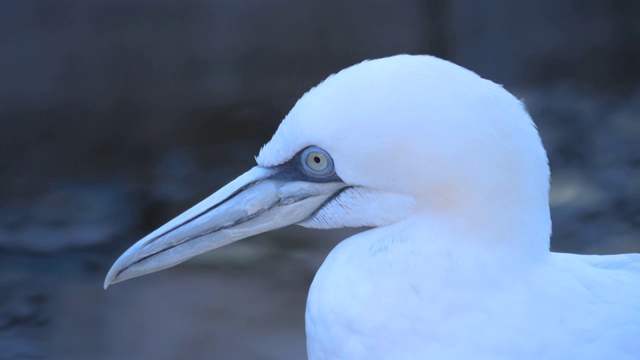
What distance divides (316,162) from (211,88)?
10.7 ft

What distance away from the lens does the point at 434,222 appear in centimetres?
179

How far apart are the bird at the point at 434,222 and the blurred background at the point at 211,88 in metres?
2.38

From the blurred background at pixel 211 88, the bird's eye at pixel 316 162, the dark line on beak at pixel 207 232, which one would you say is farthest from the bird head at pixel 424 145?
the blurred background at pixel 211 88

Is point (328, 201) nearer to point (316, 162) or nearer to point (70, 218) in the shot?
point (316, 162)

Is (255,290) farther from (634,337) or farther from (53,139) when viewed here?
(634,337)

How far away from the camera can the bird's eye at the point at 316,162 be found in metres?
1.83

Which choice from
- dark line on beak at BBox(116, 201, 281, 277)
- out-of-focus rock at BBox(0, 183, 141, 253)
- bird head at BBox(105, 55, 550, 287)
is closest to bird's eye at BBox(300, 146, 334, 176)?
bird head at BBox(105, 55, 550, 287)

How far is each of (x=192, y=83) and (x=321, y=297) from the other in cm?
331

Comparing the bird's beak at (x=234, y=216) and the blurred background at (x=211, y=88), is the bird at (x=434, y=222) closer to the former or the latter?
the bird's beak at (x=234, y=216)

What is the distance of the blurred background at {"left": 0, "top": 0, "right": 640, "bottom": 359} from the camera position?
4.52 m

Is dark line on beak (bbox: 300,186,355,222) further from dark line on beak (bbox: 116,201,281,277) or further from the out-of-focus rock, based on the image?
the out-of-focus rock

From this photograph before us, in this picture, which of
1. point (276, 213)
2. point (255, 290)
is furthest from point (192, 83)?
point (276, 213)

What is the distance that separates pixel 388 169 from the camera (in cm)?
176

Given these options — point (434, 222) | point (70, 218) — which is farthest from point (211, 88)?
point (434, 222)
